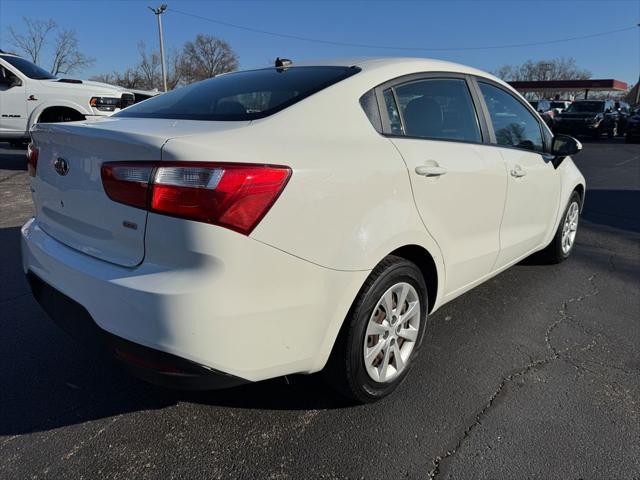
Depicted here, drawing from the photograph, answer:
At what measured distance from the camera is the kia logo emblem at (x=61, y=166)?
7.13 ft

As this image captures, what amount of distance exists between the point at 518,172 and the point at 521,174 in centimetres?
5

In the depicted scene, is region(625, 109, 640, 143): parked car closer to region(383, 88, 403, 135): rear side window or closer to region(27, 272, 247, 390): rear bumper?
region(383, 88, 403, 135): rear side window

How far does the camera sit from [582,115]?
859 inches

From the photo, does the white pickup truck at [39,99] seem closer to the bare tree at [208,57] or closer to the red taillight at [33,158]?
the red taillight at [33,158]

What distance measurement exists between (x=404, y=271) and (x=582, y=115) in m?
23.1

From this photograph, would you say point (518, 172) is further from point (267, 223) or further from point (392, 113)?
point (267, 223)

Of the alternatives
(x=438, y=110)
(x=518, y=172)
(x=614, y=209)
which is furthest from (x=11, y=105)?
(x=614, y=209)

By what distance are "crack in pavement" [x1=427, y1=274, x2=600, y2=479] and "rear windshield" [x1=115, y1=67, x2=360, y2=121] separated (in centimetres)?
166

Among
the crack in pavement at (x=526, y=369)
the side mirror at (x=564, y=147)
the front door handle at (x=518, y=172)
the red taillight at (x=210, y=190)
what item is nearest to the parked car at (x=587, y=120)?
the side mirror at (x=564, y=147)

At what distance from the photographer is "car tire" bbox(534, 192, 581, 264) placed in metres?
4.46

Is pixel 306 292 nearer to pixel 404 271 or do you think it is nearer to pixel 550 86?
pixel 404 271

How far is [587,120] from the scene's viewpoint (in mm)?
21516

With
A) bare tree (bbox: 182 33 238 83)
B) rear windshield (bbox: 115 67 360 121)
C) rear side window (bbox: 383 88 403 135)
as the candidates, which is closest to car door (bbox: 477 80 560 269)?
rear side window (bbox: 383 88 403 135)

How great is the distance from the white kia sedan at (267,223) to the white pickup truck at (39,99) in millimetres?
7445
